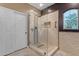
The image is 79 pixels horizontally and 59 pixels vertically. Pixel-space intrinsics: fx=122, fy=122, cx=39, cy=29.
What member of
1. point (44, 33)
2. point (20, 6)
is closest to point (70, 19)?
point (44, 33)

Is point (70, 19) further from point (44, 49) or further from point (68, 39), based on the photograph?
point (44, 49)

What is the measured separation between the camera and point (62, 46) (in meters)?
1.89

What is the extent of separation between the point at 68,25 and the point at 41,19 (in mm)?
434

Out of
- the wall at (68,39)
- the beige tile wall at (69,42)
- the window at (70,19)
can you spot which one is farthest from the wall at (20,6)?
the beige tile wall at (69,42)

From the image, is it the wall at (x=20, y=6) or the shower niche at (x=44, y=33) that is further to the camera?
the shower niche at (x=44, y=33)

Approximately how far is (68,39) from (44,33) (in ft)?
1.28

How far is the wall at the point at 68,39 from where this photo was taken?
1.84m

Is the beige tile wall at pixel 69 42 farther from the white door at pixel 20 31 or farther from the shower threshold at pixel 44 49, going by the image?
the white door at pixel 20 31

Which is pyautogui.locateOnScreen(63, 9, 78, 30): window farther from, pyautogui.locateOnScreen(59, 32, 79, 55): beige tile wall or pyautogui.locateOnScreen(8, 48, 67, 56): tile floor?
pyautogui.locateOnScreen(8, 48, 67, 56): tile floor

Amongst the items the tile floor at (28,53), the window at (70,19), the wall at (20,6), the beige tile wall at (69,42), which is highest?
the wall at (20,6)

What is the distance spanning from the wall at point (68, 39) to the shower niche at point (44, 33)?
77 mm

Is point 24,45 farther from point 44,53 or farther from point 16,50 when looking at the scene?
point 44,53

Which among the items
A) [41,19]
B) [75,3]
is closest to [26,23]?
[41,19]

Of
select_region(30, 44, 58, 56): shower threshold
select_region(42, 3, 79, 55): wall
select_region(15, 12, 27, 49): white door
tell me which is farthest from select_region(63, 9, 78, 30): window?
select_region(15, 12, 27, 49): white door
